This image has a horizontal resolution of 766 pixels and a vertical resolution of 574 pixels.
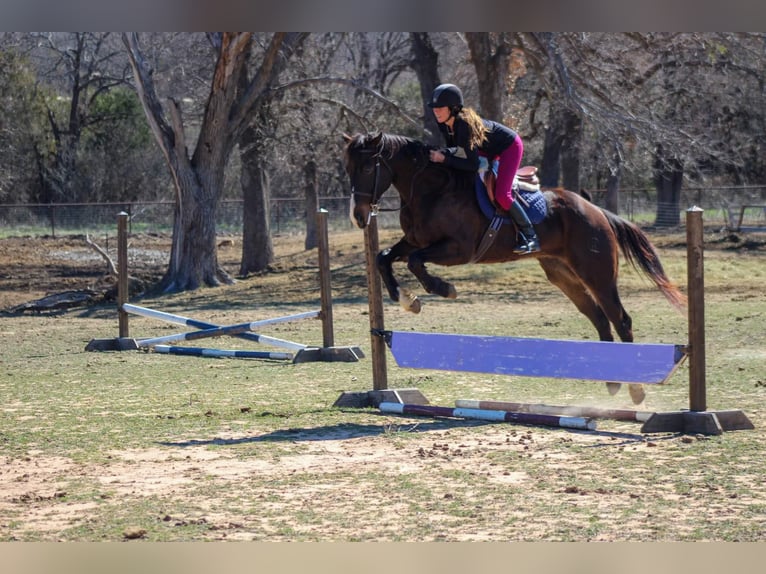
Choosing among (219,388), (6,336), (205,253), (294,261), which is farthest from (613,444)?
(294,261)

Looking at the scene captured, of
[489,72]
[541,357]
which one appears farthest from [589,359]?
[489,72]

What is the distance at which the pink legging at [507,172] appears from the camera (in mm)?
8500

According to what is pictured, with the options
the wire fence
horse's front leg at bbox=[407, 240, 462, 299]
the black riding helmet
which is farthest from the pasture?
the wire fence

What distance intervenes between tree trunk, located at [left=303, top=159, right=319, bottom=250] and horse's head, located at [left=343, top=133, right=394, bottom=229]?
69.6ft

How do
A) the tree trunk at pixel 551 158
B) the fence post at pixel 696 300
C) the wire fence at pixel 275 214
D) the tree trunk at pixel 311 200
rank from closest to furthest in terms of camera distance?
the fence post at pixel 696 300 < the tree trunk at pixel 551 158 < the tree trunk at pixel 311 200 < the wire fence at pixel 275 214

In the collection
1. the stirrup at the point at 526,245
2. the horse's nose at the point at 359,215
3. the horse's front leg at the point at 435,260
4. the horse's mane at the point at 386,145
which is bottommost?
the horse's front leg at the point at 435,260

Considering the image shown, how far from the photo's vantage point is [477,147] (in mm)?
8359

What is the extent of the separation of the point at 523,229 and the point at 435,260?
0.90 metres

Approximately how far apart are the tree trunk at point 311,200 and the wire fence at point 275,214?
64.4 inches

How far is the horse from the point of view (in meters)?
8.18

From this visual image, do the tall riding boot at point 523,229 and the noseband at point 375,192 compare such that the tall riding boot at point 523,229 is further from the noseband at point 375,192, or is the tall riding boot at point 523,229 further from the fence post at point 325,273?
the fence post at point 325,273

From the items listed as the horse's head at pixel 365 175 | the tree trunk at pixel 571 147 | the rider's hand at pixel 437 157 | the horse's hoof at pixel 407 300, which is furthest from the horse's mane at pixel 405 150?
the tree trunk at pixel 571 147

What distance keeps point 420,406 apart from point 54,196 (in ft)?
116
